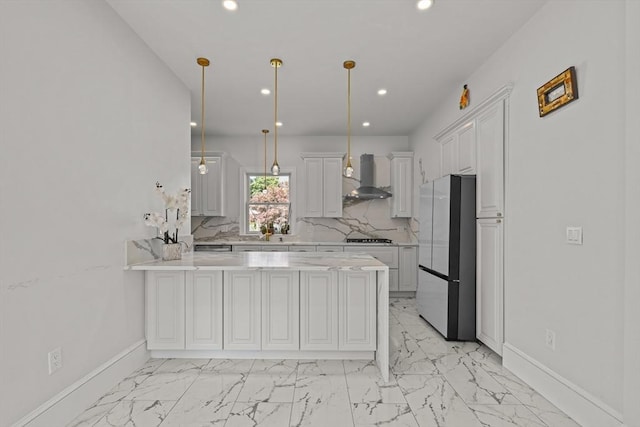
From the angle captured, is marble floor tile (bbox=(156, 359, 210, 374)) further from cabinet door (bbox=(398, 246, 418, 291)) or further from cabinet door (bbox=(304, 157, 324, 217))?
cabinet door (bbox=(398, 246, 418, 291))

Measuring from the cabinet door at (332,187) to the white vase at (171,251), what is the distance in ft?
9.19

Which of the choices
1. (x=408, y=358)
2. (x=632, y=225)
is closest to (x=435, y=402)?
(x=408, y=358)

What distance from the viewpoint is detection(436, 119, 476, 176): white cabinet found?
124 inches

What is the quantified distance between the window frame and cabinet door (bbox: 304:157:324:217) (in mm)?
374

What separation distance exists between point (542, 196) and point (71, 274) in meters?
3.09

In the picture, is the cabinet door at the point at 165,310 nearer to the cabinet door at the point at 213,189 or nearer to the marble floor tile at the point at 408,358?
the marble floor tile at the point at 408,358

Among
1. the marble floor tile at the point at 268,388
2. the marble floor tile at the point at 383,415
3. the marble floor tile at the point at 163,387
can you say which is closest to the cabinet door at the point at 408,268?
the marble floor tile at the point at 268,388

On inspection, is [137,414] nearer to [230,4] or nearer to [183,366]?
[183,366]

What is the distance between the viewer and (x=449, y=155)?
3.69 meters

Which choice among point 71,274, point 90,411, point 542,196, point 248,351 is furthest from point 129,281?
point 542,196

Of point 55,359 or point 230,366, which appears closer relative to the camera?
point 55,359

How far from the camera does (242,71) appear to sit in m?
3.13

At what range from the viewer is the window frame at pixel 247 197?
5508 millimetres

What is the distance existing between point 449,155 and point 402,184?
1603 mm
